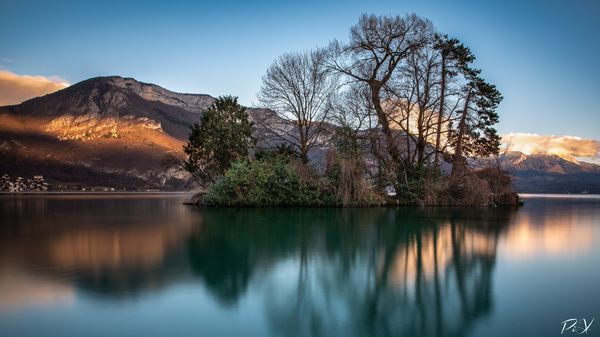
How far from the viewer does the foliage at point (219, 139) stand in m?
29.8

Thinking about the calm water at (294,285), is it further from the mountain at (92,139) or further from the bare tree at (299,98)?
the mountain at (92,139)

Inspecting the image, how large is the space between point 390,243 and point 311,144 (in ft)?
67.4

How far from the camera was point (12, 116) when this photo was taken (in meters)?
100

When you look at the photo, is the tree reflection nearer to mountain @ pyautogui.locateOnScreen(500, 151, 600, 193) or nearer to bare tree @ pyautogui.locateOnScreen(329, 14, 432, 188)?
bare tree @ pyautogui.locateOnScreen(329, 14, 432, 188)

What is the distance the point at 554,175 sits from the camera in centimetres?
10969

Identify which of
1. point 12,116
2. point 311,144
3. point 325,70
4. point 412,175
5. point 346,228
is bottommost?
point 346,228

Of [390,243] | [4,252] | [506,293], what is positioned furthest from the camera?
[390,243]

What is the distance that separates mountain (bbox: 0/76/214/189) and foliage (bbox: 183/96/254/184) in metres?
35.4

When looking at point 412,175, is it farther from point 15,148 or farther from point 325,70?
point 15,148

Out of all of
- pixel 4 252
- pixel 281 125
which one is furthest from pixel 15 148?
pixel 4 252

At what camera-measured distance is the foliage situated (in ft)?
97.9
